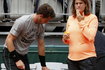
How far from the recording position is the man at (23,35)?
16.4 feet

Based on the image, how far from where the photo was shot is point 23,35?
204 inches

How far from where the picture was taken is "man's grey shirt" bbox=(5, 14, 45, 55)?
16.6 ft

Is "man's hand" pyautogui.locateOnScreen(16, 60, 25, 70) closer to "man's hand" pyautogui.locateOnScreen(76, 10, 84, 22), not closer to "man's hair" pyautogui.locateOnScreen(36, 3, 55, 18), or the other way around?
"man's hair" pyautogui.locateOnScreen(36, 3, 55, 18)

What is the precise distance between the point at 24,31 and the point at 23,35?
0.06 metres

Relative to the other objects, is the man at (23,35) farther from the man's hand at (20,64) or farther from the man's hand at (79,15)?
the man's hand at (79,15)

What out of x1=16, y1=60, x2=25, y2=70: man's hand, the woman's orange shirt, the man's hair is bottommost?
x1=16, y1=60, x2=25, y2=70: man's hand

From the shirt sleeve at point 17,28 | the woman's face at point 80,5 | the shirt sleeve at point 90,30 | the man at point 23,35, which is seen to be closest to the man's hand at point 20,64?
the man at point 23,35

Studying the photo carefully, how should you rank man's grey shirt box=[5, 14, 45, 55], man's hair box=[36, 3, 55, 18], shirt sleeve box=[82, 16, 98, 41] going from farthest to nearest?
man's grey shirt box=[5, 14, 45, 55]
man's hair box=[36, 3, 55, 18]
shirt sleeve box=[82, 16, 98, 41]

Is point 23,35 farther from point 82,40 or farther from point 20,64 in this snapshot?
point 82,40

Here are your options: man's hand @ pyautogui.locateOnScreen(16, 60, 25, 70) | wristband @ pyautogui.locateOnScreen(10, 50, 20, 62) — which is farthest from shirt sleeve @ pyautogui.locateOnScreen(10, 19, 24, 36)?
man's hand @ pyautogui.locateOnScreen(16, 60, 25, 70)

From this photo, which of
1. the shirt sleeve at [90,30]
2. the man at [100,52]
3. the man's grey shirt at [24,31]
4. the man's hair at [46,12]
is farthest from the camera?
the man at [100,52]

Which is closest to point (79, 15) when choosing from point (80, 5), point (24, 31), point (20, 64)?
point (80, 5)

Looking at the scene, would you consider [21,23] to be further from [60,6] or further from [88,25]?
[60,6]

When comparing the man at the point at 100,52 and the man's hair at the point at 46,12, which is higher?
the man's hair at the point at 46,12
